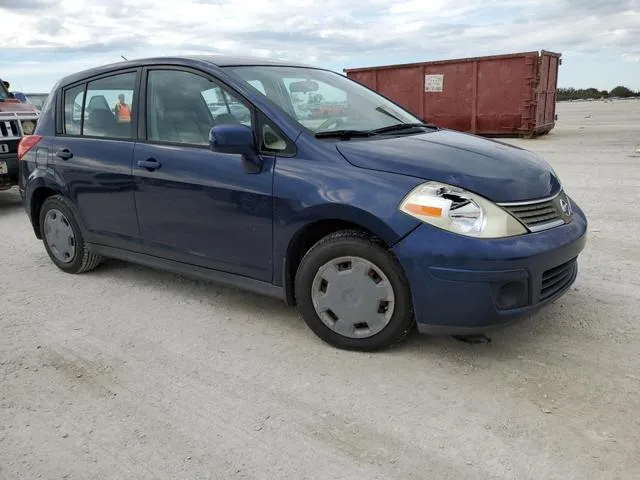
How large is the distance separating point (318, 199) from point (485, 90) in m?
14.5

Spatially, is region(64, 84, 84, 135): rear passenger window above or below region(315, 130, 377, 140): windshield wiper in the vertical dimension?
above

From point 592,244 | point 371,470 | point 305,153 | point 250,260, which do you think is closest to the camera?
point 371,470

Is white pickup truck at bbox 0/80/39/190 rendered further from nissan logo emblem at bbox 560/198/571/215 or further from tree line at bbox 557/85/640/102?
tree line at bbox 557/85/640/102

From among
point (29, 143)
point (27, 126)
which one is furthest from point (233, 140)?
point (27, 126)

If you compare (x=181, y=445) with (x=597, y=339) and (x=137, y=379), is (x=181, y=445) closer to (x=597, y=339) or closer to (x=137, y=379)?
(x=137, y=379)

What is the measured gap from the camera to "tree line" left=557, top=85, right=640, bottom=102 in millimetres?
52875

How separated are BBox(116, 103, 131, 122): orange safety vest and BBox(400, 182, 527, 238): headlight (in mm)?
2303

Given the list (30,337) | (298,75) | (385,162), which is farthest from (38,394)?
(298,75)

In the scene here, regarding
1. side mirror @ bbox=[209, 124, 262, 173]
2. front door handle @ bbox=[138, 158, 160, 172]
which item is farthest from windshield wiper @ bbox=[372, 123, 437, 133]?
front door handle @ bbox=[138, 158, 160, 172]

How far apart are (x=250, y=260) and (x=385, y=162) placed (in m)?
1.06

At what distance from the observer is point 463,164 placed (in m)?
3.16

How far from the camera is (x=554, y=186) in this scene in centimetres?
342

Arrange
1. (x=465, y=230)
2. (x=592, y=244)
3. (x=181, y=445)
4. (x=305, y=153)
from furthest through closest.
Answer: (x=592, y=244), (x=305, y=153), (x=465, y=230), (x=181, y=445)

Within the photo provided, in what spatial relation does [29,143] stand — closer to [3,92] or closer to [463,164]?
[463,164]
